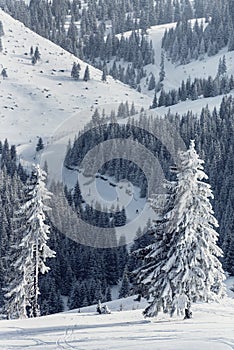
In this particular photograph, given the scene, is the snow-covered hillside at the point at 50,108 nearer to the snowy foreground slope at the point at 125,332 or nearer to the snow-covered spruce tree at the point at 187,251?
the snowy foreground slope at the point at 125,332

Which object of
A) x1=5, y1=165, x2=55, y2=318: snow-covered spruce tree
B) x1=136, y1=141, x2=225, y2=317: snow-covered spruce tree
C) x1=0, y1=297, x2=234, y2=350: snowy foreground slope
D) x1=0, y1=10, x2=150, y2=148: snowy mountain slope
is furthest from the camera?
x1=0, y1=10, x2=150, y2=148: snowy mountain slope

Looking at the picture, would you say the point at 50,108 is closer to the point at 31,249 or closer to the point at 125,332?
the point at 31,249

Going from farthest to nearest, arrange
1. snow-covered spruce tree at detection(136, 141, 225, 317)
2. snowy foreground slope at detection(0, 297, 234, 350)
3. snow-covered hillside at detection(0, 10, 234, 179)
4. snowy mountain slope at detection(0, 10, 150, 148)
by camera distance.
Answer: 1. snowy mountain slope at detection(0, 10, 150, 148)
2. snow-covered hillside at detection(0, 10, 234, 179)
3. snow-covered spruce tree at detection(136, 141, 225, 317)
4. snowy foreground slope at detection(0, 297, 234, 350)

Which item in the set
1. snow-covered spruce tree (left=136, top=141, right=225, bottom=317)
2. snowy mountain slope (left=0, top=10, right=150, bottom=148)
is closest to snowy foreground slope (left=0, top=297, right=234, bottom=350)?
snow-covered spruce tree (left=136, top=141, right=225, bottom=317)

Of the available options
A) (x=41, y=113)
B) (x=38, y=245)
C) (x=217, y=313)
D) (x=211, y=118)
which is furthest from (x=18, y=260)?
(x=41, y=113)

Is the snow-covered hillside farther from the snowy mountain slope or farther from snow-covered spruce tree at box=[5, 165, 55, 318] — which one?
snow-covered spruce tree at box=[5, 165, 55, 318]

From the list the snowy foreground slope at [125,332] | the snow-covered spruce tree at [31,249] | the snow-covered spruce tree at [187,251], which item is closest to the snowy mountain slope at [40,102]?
the snow-covered spruce tree at [31,249]
